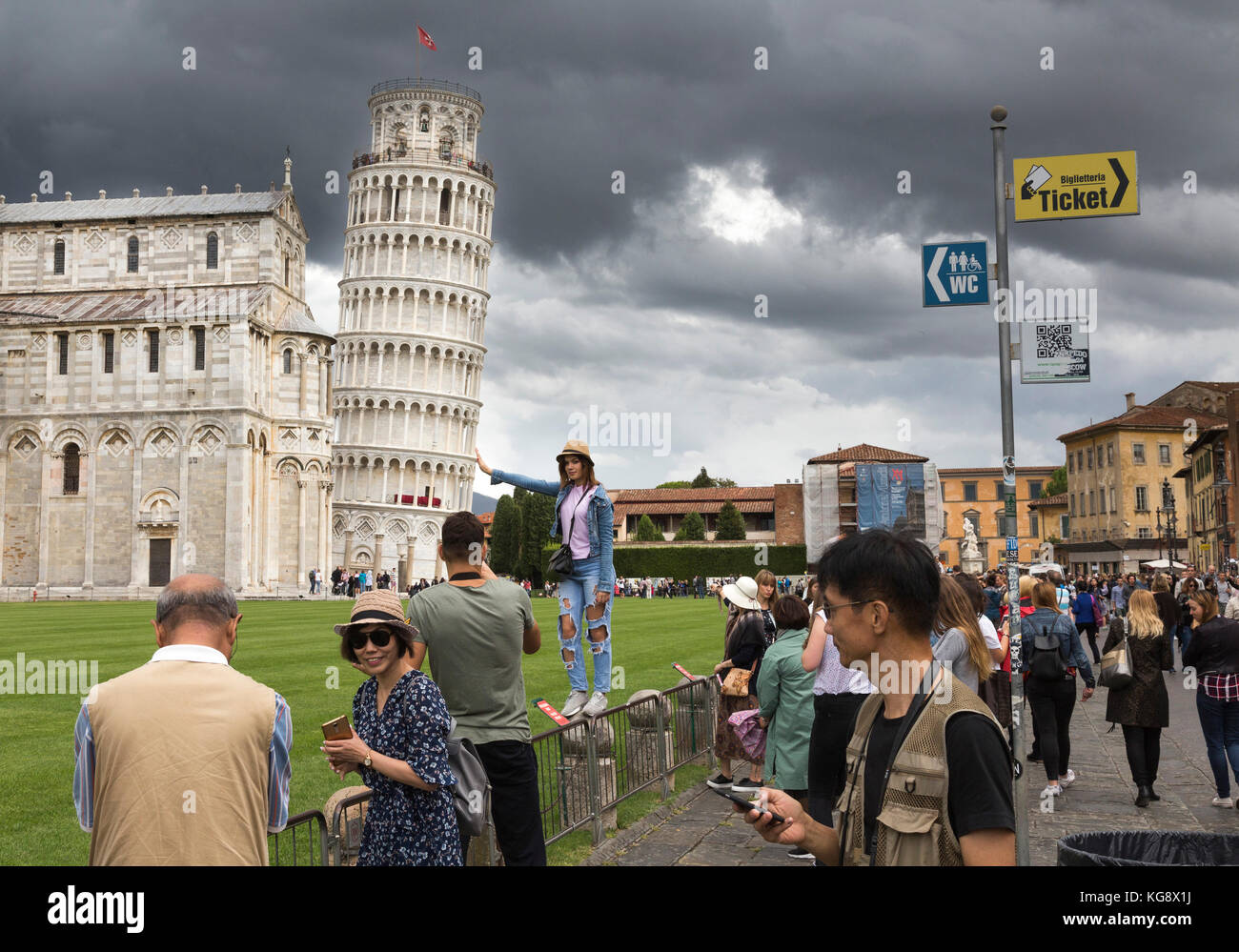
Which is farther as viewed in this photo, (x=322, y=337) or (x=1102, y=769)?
(x=322, y=337)

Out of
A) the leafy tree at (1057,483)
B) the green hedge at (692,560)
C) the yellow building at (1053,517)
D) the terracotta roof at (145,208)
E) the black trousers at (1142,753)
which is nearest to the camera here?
the black trousers at (1142,753)

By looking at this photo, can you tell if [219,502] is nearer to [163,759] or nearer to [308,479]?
[308,479]

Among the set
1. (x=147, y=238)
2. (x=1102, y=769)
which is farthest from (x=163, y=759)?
(x=147, y=238)

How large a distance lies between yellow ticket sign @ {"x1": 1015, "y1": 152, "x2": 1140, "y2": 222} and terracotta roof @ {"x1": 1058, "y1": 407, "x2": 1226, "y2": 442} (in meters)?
81.8

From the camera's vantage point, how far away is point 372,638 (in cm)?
443

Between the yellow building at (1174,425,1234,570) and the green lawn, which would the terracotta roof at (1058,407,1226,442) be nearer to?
the yellow building at (1174,425,1234,570)

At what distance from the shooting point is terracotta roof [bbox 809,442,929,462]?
96.6 metres

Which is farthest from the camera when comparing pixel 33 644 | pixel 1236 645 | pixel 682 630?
pixel 682 630

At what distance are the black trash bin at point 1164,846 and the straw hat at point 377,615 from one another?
252 cm

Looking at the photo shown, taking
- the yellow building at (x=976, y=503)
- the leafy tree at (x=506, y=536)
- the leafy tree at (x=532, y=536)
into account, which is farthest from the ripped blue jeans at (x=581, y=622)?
the yellow building at (x=976, y=503)

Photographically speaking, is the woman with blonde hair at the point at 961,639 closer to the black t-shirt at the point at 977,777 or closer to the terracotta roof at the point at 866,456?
the black t-shirt at the point at 977,777

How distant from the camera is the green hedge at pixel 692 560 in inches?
3378
